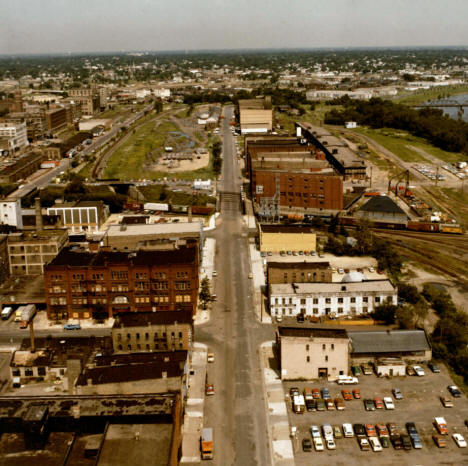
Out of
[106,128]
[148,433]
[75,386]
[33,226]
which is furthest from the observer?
[106,128]

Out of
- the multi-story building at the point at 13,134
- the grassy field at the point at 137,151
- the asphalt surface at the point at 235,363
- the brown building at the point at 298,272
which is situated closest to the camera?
the asphalt surface at the point at 235,363

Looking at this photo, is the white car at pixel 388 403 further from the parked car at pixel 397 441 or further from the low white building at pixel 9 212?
the low white building at pixel 9 212

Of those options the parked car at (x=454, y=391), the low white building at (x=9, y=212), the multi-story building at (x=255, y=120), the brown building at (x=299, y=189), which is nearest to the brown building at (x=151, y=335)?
the parked car at (x=454, y=391)

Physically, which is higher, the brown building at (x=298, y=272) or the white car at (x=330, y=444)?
the brown building at (x=298, y=272)

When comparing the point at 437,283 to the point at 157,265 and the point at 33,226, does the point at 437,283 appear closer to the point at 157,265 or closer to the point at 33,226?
the point at 157,265

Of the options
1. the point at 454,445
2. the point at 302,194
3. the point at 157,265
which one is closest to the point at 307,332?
→ the point at 454,445

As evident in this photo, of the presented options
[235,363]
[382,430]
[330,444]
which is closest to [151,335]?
[235,363]

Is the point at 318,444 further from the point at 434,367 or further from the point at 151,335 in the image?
the point at 151,335

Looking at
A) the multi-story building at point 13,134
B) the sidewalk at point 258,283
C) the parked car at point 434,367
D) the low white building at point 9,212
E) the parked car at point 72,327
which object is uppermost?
the multi-story building at point 13,134
